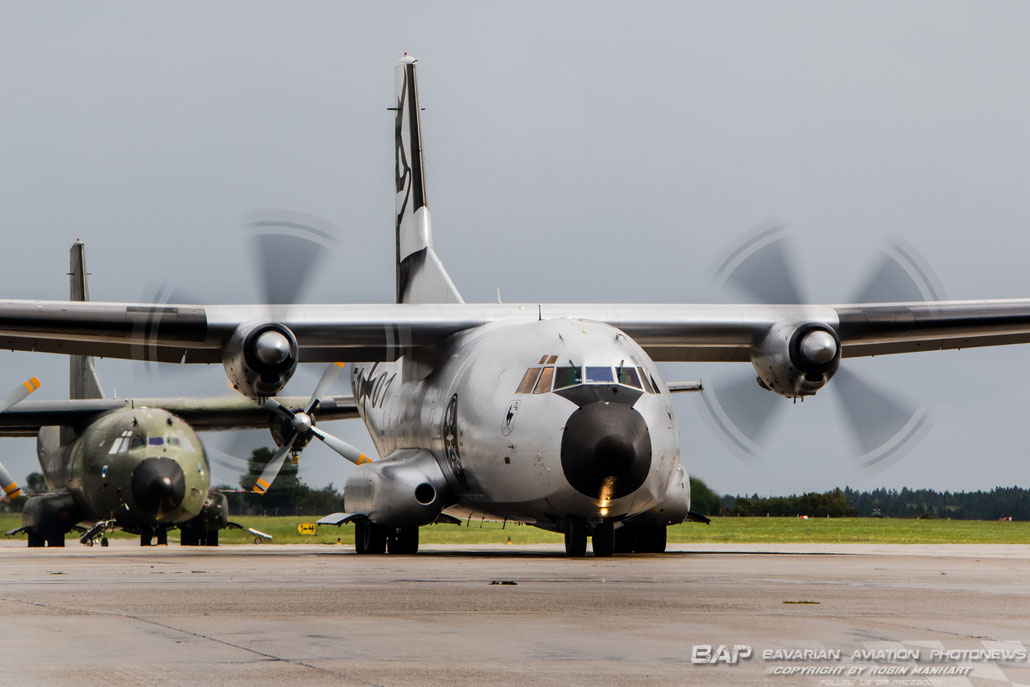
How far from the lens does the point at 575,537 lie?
17.7 m

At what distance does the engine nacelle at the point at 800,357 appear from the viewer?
20156 millimetres

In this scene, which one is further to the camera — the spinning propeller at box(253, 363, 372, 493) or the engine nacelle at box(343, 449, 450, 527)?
the spinning propeller at box(253, 363, 372, 493)

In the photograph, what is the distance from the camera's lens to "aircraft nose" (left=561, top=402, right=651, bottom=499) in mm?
15688

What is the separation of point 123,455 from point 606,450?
55.1 feet

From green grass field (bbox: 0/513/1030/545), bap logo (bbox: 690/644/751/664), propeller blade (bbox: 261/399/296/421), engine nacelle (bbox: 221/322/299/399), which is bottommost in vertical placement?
green grass field (bbox: 0/513/1030/545)

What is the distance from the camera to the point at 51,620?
8383 millimetres

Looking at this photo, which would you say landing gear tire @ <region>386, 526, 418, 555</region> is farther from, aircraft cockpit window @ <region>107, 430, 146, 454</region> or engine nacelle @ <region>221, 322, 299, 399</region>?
aircraft cockpit window @ <region>107, 430, 146, 454</region>

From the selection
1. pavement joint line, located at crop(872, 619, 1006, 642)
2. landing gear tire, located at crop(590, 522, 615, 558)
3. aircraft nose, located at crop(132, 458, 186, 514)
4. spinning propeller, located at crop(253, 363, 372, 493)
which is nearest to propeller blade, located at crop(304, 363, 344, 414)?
spinning propeller, located at crop(253, 363, 372, 493)

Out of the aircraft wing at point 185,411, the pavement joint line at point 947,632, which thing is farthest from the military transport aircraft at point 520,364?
the aircraft wing at point 185,411

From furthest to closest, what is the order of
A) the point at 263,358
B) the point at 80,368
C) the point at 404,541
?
1. the point at 80,368
2. the point at 404,541
3. the point at 263,358

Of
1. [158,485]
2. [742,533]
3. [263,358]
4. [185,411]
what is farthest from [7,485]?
[742,533]

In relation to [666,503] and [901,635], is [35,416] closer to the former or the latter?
[666,503]

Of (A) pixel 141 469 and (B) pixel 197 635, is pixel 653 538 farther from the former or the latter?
(B) pixel 197 635

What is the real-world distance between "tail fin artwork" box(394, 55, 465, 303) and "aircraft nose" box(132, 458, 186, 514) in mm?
6416
